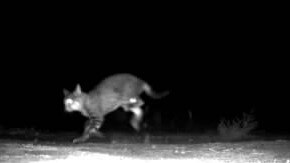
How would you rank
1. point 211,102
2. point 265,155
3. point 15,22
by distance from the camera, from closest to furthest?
point 265,155 → point 211,102 → point 15,22

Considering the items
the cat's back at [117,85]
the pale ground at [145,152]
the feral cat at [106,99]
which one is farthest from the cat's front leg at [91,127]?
the cat's back at [117,85]

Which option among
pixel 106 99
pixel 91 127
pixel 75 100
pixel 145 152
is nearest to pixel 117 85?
pixel 106 99

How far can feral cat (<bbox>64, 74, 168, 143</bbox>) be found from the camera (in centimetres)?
1531

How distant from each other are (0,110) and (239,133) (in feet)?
32.3

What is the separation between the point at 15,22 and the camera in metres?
30.7

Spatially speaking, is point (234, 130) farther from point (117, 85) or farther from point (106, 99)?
point (106, 99)

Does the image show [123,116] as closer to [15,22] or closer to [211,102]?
[211,102]

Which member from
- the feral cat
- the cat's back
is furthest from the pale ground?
the cat's back

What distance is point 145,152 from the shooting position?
12.0 metres

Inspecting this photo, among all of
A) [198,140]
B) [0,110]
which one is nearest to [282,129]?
[198,140]

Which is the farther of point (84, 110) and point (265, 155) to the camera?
point (84, 110)

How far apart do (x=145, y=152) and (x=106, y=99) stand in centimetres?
421

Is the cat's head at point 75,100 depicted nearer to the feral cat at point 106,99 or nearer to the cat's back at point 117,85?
the feral cat at point 106,99

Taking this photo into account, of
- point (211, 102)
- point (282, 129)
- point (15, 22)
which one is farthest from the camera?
point (15, 22)
